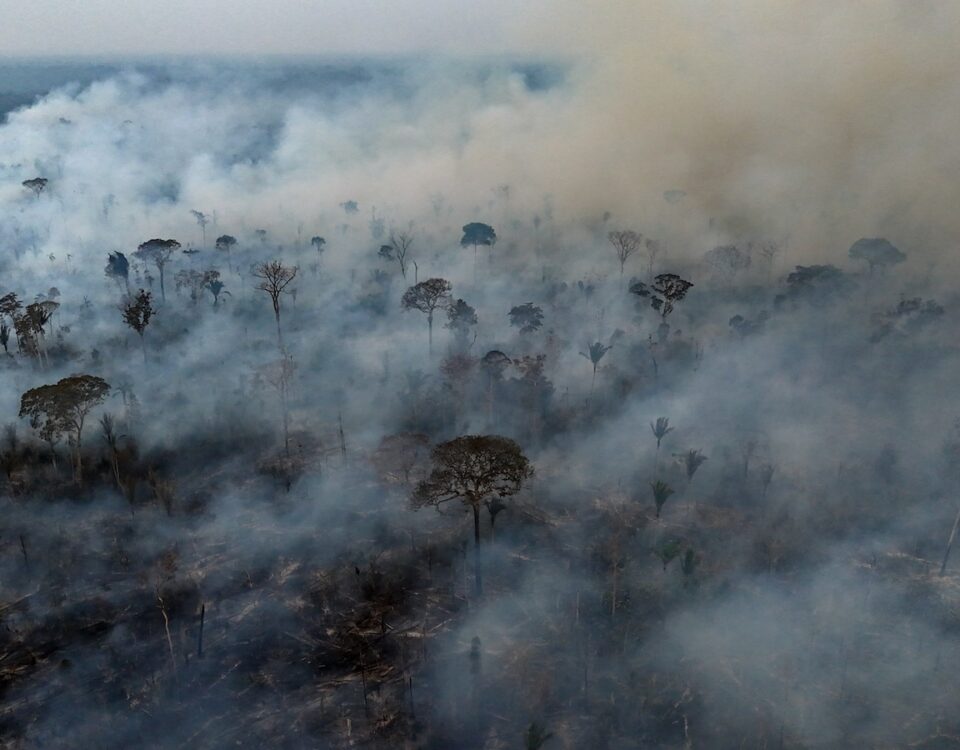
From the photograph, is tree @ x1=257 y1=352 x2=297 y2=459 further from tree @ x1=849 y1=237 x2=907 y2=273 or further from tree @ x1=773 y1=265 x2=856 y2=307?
tree @ x1=849 y1=237 x2=907 y2=273

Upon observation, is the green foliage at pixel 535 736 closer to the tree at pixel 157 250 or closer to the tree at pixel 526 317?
the tree at pixel 526 317

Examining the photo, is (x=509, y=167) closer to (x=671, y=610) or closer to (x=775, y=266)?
(x=775, y=266)

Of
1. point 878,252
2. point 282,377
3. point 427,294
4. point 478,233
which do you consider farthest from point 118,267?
→ point 878,252

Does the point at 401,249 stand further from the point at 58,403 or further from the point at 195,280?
the point at 58,403

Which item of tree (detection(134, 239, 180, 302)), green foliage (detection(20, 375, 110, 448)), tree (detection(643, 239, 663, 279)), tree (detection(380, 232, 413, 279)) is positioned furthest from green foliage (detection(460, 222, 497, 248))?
green foliage (detection(20, 375, 110, 448))

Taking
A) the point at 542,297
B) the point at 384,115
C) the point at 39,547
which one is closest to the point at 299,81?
the point at 384,115
